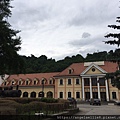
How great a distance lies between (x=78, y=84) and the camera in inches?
2021

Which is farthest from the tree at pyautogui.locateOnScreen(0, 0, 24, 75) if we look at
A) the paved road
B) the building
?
the building

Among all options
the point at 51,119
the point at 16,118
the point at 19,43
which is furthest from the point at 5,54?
the point at 16,118

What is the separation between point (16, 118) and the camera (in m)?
8.92

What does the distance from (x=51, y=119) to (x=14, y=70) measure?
33.3 ft

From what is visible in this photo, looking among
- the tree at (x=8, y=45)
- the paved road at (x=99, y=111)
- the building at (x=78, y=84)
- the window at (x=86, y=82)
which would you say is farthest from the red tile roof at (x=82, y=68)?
the tree at (x=8, y=45)

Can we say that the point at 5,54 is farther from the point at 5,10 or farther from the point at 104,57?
the point at 104,57

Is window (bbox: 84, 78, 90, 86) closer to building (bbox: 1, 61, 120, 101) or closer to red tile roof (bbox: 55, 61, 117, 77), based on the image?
building (bbox: 1, 61, 120, 101)

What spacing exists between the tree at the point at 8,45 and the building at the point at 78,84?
32275 mm

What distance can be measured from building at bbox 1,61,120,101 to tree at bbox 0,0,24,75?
3227cm

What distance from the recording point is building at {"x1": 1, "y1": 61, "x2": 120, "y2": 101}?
48812mm

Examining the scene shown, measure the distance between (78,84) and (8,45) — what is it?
35994 millimetres

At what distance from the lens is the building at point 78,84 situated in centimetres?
4881

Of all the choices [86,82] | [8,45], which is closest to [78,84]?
[86,82]

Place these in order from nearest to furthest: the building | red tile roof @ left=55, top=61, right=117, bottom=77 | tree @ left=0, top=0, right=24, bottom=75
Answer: tree @ left=0, top=0, right=24, bottom=75 → the building → red tile roof @ left=55, top=61, right=117, bottom=77
